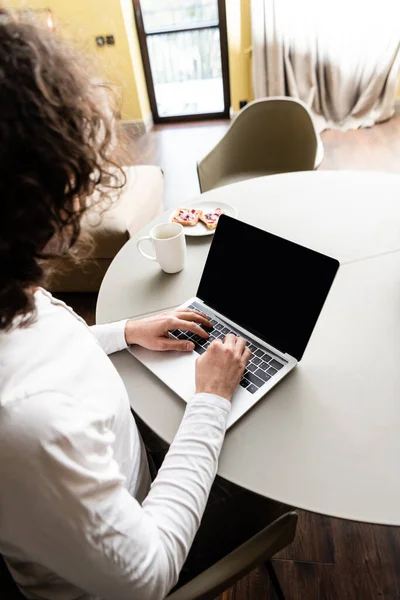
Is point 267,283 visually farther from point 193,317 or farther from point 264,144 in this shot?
point 264,144

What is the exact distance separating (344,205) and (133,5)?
11.7 feet

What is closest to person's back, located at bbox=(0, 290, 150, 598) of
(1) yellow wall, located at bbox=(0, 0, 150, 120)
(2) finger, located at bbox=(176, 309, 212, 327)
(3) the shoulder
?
(3) the shoulder

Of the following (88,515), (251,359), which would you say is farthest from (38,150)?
(251,359)

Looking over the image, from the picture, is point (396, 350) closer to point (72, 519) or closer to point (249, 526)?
point (249, 526)

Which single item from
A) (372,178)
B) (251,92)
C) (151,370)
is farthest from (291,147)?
(251,92)

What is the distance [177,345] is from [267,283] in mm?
220

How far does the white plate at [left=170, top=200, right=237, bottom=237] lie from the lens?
1223 millimetres

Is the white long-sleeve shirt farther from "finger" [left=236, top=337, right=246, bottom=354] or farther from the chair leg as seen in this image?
the chair leg

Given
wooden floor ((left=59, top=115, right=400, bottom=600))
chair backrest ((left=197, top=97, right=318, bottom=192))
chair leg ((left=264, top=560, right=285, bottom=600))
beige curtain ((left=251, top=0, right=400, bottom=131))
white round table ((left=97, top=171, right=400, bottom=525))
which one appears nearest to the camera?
white round table ((left=97, top=171, right=400, bottom=525))

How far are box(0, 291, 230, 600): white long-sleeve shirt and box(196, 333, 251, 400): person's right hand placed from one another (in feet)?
0.13

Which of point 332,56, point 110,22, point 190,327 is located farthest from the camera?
point 110,22

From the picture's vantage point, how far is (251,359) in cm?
83

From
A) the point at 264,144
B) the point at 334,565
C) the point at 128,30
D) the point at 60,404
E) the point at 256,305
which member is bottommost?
the point at 334,565

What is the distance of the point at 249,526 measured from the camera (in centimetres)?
83
